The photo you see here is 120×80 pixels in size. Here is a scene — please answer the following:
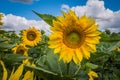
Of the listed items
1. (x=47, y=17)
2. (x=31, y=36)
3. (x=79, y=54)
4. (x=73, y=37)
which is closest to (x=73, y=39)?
(x=73, y=37)

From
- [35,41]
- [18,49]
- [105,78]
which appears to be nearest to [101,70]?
[105,78]

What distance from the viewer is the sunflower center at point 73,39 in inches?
87.8

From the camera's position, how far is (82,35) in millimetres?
2240

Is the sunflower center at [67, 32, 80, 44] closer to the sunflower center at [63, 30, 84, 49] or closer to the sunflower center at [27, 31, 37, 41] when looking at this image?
the sunflower center at [63, 30, 84, 49]

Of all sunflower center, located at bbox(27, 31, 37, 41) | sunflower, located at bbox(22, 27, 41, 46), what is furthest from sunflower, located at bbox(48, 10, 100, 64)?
sunflower center, located at bbox(27, 31, 37, 41)

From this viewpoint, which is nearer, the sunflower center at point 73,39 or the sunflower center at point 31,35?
the sunflower center at point 73,39

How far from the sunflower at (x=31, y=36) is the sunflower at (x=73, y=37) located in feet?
15.4

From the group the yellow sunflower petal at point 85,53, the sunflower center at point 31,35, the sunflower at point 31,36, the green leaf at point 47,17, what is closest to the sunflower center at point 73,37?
the yellow sunflower petal at point 85,53

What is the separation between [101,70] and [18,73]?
3767 mm

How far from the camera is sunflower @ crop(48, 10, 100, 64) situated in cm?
204

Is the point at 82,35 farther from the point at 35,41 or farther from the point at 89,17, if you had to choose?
the point at 35,41

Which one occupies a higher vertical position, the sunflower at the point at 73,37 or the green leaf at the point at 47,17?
the green leaf at the point at 47,17

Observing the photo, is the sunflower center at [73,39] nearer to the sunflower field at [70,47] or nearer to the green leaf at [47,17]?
the sunflower field at [70,47]

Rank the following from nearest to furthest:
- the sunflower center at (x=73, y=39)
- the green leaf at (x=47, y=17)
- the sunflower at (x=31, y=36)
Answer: the green leaf at (x=47, y=17)
the sunflower center at (x=73, y=39)
the sunflower at (x=31, y=36)
